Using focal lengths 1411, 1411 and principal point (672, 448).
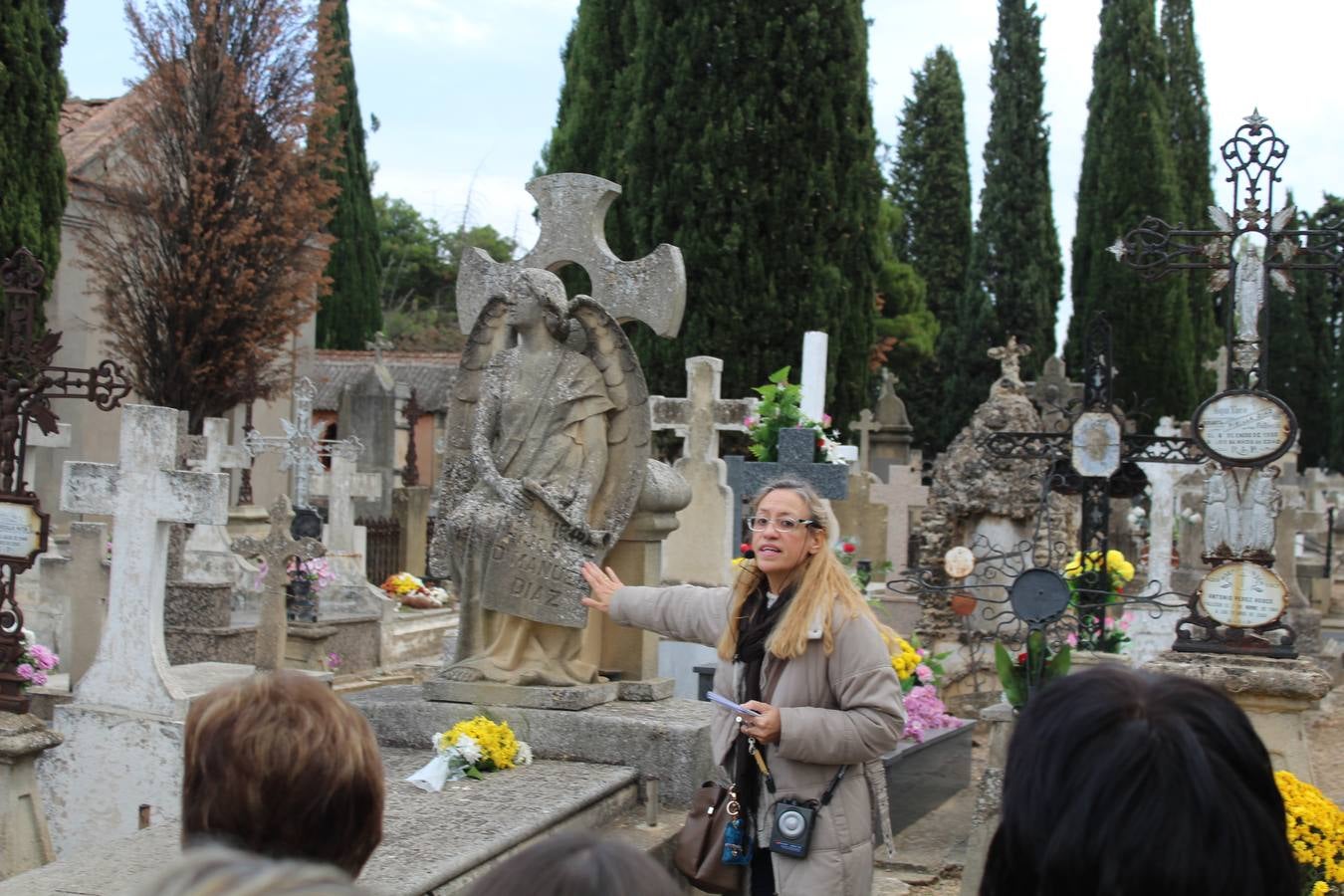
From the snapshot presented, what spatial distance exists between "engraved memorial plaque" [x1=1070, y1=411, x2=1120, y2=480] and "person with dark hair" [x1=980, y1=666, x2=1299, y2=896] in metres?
6.10

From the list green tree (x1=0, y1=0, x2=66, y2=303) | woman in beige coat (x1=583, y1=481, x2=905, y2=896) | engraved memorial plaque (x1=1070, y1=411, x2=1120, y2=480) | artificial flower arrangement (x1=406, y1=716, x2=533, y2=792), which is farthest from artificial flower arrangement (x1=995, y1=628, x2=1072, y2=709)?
green tree (x1=0, y1=0, x2=66, y2=303)

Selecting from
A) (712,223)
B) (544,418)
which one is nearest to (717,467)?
(544,418)

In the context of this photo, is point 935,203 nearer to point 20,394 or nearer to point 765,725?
point 20,394

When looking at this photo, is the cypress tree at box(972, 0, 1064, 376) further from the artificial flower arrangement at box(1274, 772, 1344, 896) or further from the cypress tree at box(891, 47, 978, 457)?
the artificial flower arrangement at box(1274, 772, 1344, 896)

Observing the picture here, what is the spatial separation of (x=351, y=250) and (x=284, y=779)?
31520 millimetres

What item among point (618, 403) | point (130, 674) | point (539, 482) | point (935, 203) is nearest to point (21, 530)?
point (130, 674)

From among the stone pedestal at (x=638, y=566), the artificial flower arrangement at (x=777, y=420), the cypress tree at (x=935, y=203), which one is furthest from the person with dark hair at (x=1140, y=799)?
the cypress tree at (x=935, y=203)

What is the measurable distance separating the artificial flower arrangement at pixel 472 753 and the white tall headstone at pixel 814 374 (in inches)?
209

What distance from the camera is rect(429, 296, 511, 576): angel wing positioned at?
5.81m

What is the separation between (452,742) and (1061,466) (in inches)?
183

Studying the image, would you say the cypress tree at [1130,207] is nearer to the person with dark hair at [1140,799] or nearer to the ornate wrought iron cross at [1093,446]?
the ornate wrought iron cross at [1093,446]

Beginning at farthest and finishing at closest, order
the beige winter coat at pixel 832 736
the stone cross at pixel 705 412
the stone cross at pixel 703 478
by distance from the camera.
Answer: the stone cross at pixel 705 412
the stone cross at pixel 703 478
the beige winter coat at pixel 832 736

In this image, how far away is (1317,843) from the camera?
→ 4266 millimetres

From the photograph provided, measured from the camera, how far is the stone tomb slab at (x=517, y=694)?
18.0 ft
